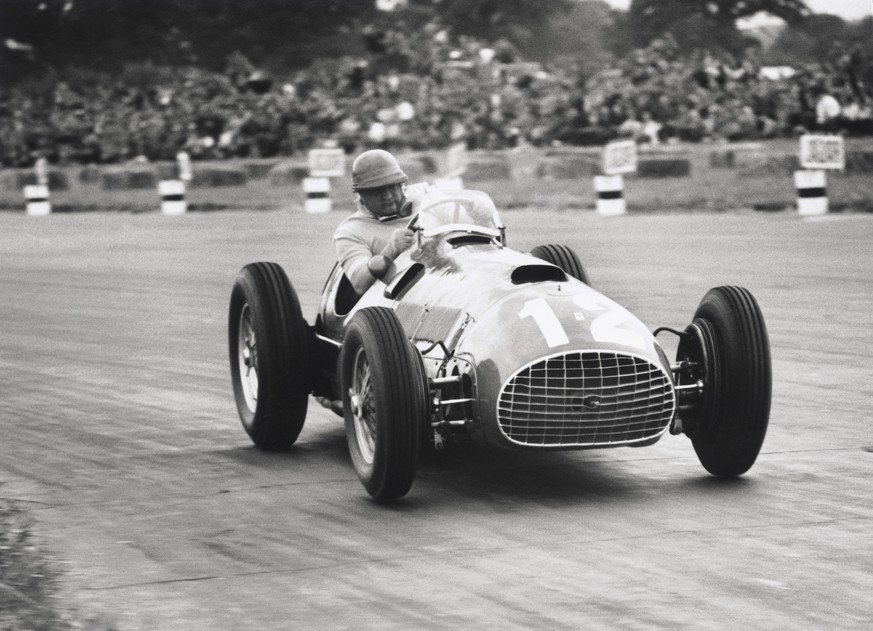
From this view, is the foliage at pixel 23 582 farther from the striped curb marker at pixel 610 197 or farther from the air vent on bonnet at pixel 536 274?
the striped curb marker at pixel 610 197

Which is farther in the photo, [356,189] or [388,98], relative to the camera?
[388,98]

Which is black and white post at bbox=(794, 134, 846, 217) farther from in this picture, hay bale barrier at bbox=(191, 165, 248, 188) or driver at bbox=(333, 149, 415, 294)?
driver at bbox=(333, 149, 415, 294)

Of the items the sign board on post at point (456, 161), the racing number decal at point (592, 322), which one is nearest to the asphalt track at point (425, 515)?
the racing number decal at point (592, 322)

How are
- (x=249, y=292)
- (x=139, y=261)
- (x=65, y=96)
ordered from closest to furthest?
(x=249, y=292), (x=139, y=261), (x=65, y=96)

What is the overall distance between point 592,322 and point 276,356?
184 cm

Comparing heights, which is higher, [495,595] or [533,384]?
[533,384]

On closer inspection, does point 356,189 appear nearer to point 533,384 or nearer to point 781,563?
point 533,384

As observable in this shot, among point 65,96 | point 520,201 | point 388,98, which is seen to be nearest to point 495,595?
point 520,201

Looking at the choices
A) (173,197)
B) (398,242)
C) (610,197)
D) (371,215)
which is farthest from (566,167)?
(398,242)

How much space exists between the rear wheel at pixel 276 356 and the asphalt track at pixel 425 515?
15cm

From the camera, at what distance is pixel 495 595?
4.98 m

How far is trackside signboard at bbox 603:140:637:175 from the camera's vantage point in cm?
2420

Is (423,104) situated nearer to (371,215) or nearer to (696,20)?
(696,20)

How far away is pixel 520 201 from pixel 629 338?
60.2ft
